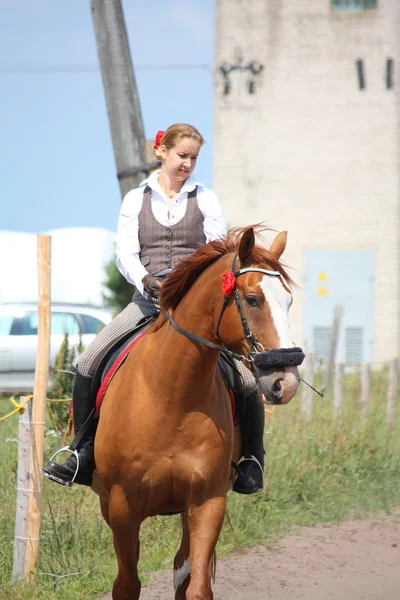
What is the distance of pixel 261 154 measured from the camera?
22.9 metres

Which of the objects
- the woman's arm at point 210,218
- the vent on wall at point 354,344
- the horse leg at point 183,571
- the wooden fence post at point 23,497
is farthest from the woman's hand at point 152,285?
the vent on wall at point 354,344

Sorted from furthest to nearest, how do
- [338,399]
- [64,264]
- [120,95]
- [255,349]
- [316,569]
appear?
[64,264], [338,399], [120,95], [316,569], [255,349]

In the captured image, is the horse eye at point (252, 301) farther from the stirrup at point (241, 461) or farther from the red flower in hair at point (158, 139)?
the red flower in hair at point (158, 139)

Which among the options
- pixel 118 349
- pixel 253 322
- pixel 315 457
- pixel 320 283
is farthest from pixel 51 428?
pixel 320 283

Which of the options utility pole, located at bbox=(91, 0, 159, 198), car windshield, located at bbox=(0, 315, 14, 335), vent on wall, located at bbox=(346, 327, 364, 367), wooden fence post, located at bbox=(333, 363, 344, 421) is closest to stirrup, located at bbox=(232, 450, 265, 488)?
utility pole, located at bbox=(91, 0, 159, 198)

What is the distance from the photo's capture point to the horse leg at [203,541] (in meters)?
4.84

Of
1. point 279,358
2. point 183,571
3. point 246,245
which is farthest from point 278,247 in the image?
point 183,571

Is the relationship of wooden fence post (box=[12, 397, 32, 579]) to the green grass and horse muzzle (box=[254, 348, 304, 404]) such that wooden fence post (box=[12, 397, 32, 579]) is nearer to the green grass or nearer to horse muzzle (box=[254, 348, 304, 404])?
the green grass

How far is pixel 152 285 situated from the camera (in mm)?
5305

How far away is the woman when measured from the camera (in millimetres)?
5562

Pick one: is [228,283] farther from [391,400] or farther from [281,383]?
[391,400]

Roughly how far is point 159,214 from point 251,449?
1461 mm

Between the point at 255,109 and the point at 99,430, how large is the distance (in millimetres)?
18442

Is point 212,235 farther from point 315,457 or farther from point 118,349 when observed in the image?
point 315,457
